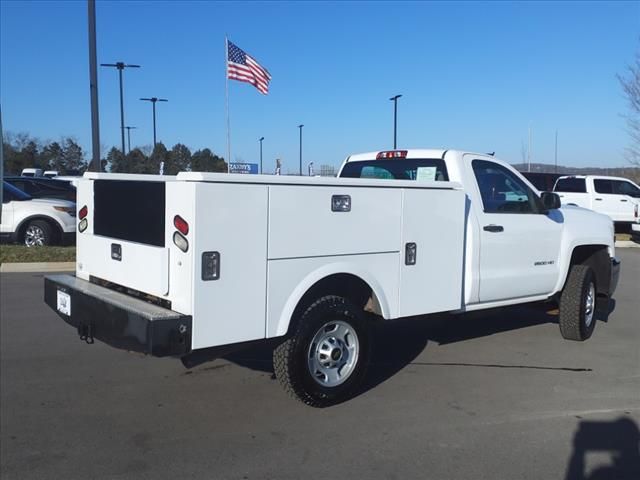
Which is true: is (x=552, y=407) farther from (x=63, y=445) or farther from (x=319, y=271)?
(x=63, y=445)

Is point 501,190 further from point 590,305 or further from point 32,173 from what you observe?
point 32,173

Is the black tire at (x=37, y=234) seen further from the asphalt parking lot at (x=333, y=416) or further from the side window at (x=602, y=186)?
the side window at (x=602, y=186)

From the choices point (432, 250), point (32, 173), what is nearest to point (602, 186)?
point (432, 250)

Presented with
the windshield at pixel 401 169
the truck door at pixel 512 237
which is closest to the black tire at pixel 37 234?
the windshield at pixel 401 169

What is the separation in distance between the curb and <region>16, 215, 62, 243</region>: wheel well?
196 cm

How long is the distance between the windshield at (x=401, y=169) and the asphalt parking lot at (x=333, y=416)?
1397mm

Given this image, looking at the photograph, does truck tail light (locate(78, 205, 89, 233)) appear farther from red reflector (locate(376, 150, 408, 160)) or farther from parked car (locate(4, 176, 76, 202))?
parked car (locate(4, 176, 76, 202))

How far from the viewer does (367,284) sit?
4.81 meters

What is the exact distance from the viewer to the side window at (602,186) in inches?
827

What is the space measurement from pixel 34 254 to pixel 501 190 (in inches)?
384

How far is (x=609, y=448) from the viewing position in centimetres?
421

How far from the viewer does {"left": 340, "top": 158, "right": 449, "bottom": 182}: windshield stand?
19.4 ft

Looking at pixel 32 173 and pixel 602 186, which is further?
pixel 32 173

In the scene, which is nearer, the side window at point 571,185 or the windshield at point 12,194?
the windshield at point 12,194
